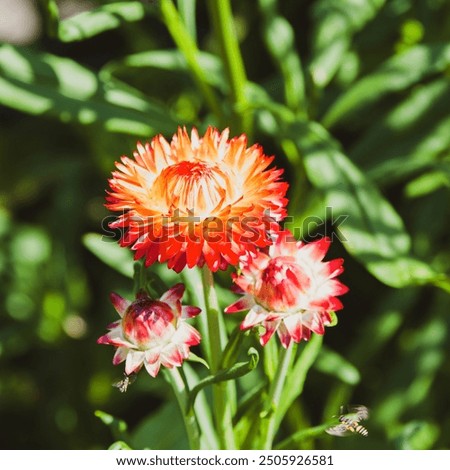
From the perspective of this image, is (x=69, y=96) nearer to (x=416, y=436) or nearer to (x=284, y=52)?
(x=284, y=52)

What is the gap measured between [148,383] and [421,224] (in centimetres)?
56

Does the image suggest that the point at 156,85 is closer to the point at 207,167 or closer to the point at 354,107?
the point at 354,107

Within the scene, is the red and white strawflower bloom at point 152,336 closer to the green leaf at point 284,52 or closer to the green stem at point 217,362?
the green stem at point 217,362

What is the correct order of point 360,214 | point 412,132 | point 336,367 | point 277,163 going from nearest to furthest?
point 360,214
point 336,367
point 412,132
point 277,163

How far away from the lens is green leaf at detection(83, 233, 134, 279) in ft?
3.34

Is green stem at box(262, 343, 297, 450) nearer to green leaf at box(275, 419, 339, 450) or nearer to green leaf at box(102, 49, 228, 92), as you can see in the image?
green leaf at box(275, 419, 339, 450)

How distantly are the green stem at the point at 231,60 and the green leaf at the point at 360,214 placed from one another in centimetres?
9

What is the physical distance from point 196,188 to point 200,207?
2cm

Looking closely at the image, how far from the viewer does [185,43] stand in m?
1.07

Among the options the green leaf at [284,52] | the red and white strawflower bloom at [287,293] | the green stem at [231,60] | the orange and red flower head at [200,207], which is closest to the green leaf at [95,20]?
the green stem at [231,60]

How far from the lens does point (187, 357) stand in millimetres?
702

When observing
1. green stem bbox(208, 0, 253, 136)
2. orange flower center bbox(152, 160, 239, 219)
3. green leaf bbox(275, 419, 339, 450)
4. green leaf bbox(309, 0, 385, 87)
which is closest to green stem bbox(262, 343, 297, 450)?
green leaf bbox(275, 419, 339, 450)

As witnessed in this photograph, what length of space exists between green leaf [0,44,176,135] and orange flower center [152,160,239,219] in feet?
1.42

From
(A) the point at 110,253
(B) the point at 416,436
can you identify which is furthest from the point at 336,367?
(A) the point at 110,253
